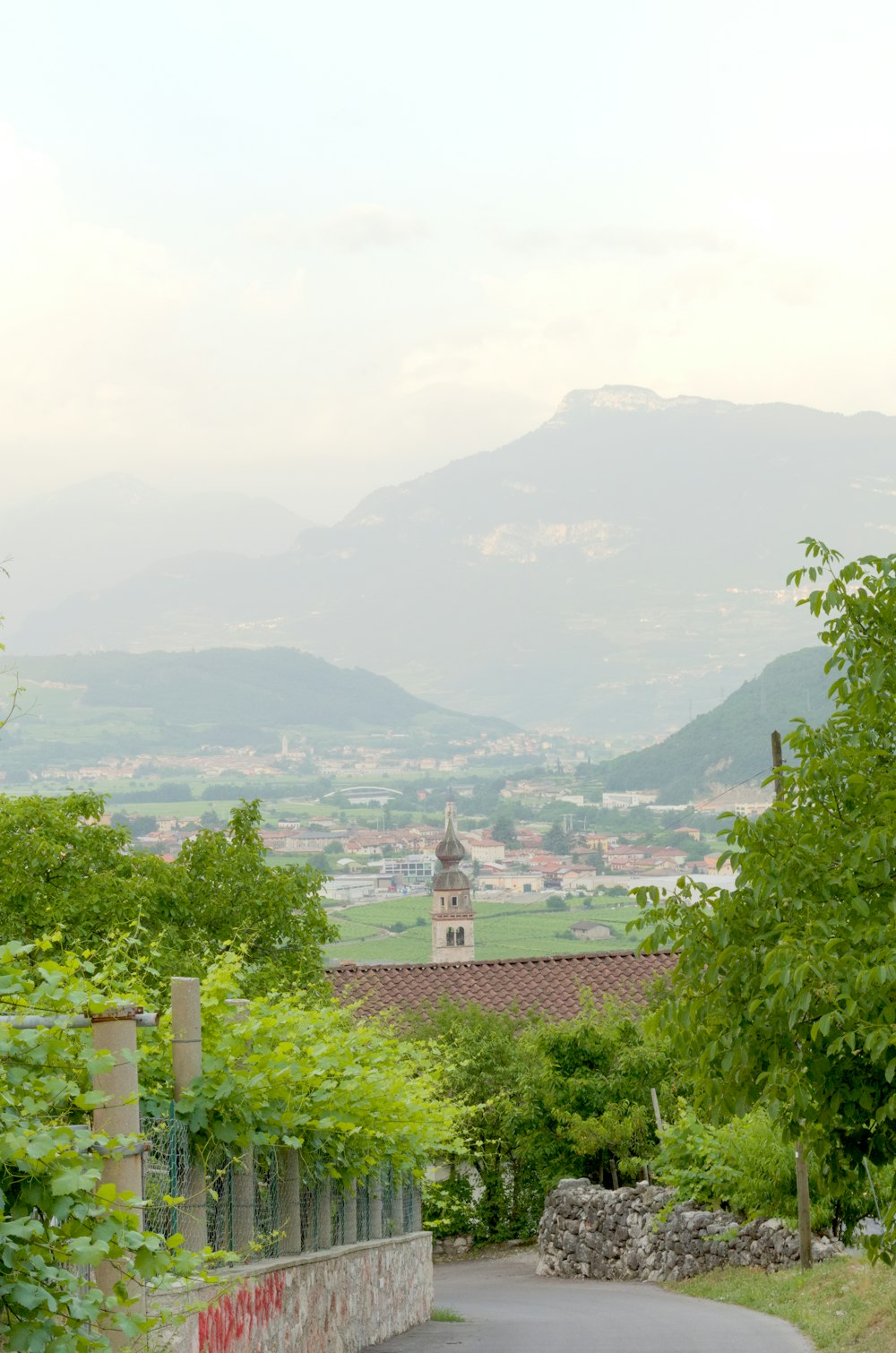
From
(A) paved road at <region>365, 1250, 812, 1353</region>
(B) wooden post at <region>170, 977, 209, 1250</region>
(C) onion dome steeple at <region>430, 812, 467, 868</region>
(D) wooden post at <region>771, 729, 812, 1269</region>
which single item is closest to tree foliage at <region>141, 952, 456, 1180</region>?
(B) wooden post at <region>170, 977, 209, 1250</region>

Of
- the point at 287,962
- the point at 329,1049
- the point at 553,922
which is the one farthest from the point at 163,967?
the point at 553,922

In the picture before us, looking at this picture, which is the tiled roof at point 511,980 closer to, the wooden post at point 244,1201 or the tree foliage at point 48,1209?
the wooden post at point 244,1201

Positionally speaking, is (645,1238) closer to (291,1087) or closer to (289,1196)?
(289,1196)

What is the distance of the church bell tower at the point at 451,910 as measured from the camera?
88125 millimetres

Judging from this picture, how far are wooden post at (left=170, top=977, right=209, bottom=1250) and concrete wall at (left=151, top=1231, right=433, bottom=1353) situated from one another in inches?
13.8

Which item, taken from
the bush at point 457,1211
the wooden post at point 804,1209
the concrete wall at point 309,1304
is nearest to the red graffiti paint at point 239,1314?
the concrete wall at point 309,1304

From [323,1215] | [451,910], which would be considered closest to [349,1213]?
[323,1215]

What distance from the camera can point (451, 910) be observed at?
88.0m

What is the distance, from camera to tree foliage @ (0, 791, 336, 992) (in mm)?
22047

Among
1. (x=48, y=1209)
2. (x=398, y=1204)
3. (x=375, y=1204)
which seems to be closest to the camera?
(x=48, y=1209)

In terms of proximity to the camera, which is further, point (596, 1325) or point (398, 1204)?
point (596, 1325)

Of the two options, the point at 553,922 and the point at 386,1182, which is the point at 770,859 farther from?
the point at 553,922

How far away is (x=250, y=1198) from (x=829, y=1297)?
926 centimetres

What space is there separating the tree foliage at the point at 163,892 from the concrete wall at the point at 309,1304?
19.2 feet
